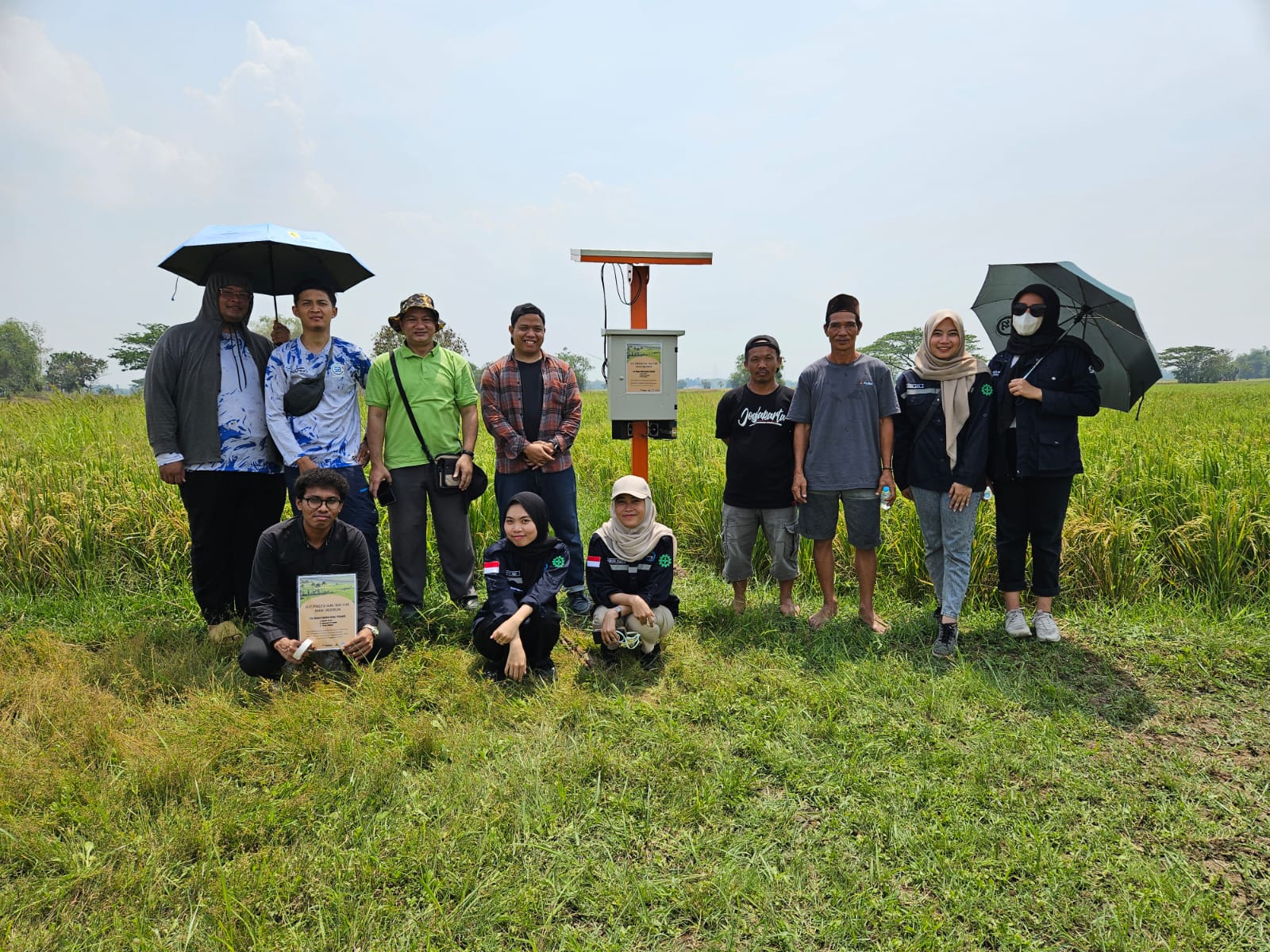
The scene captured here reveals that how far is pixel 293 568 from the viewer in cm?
365

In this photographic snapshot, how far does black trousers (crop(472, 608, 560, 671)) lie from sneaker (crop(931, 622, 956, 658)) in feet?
7.11

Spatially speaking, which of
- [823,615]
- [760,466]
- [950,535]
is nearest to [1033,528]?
[950,535]

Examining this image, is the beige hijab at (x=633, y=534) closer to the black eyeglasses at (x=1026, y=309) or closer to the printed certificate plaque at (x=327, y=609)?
the printed certificate plaque at (x=327, y=609)

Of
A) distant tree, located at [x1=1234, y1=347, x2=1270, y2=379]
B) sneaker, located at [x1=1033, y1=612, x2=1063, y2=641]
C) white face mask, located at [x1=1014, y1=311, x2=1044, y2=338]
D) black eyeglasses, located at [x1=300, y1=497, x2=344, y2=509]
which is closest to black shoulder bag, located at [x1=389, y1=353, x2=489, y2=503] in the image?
black eyeglasses, located at [x1=300, y1=497, x2=344, y2=509]

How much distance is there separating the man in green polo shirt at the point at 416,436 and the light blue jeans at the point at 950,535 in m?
2.79

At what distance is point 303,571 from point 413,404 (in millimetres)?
1146

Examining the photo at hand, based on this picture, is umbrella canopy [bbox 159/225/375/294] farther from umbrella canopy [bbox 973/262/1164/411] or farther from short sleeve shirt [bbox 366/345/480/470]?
umbrella canopy [bbox 973/262/1164/411]

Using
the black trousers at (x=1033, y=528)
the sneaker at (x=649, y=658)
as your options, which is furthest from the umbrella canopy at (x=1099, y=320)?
the sneaker at (x=649, y=658)

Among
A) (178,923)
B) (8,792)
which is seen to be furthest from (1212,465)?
(8,792)

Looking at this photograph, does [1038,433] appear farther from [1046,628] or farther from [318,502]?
[318,502]

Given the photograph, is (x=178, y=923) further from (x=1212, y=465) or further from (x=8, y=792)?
(x=1212, y=465)

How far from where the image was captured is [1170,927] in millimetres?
2064

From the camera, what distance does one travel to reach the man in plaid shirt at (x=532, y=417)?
4328 millimetres

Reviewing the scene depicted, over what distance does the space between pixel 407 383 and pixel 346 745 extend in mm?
2118
